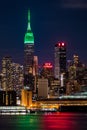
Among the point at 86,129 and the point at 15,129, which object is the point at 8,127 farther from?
the point at 86,129

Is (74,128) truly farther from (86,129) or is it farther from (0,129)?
(0,129)

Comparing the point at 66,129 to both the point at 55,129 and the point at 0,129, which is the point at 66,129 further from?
the point at 0,129

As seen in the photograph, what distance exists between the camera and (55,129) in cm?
10856

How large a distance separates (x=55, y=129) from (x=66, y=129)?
171cm

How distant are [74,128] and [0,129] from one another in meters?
12.0

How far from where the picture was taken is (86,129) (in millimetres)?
107750

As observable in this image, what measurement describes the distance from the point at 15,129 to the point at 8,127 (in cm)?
493

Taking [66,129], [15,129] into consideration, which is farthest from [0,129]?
[66,129]

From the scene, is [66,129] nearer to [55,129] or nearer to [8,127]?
[55,129]

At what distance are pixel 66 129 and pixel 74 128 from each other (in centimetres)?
348

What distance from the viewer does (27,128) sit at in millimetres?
112562

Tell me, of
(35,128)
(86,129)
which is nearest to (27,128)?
(35,128)

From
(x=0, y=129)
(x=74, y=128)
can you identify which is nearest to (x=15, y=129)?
(x=0, y=129)

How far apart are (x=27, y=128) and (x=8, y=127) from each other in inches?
139
